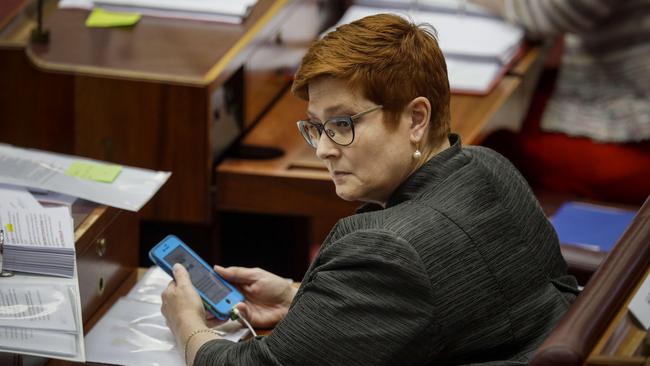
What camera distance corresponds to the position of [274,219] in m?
2.97

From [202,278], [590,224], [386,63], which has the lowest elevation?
[590,224]

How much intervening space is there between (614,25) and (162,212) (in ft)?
4.09

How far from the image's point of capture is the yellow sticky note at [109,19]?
284 cm

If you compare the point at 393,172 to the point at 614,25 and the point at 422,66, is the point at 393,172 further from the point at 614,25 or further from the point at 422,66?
the point at 614,25

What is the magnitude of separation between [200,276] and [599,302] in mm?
695

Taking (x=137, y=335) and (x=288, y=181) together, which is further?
(x=288, y=181)

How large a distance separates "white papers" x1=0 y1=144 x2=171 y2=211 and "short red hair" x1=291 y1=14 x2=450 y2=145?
448 mm

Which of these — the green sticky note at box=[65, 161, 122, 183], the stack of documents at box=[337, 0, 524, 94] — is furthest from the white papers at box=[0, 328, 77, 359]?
the stack of documents at box=[337, 0, 524, 94]

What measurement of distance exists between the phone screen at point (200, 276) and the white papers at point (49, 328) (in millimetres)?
193

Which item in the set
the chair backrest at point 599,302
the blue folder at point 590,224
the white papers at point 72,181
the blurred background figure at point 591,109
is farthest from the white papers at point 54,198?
the blurred background figure at point 591,109

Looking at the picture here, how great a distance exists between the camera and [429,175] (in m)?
1.65

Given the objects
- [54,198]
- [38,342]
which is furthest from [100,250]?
[38,342]

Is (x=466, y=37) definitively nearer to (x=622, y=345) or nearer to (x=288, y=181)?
(x=288, y=181)

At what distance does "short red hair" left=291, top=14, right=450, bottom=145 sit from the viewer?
64.0 inches
